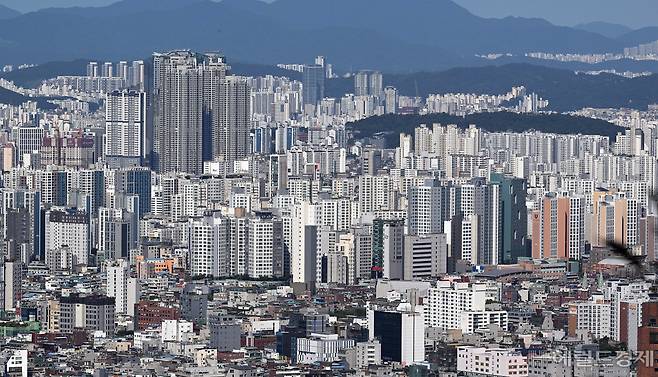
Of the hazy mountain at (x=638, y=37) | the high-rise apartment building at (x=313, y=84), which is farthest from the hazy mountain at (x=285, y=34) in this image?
the hazy mountain at (x=638, y=37)

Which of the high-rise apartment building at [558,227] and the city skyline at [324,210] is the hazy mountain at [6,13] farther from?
the high-rise apartment building at [558,227]

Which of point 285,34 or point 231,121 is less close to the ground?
point 285,34

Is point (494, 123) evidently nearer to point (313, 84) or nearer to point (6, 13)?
point (313, 84)

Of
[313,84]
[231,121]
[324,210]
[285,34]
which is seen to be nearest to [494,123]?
[231,121]

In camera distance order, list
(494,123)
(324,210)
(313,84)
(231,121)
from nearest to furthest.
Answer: (324,210) < (231,121) < (494,123) < (313,84)

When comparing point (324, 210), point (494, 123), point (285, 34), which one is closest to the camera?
point (324, 210)

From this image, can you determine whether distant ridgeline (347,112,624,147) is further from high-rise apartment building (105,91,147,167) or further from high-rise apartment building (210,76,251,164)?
high-rise apartment building (105,91,147,167)

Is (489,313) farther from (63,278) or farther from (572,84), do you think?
(572,84)

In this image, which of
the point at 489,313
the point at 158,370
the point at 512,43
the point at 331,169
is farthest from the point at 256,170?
the point at 512,43
